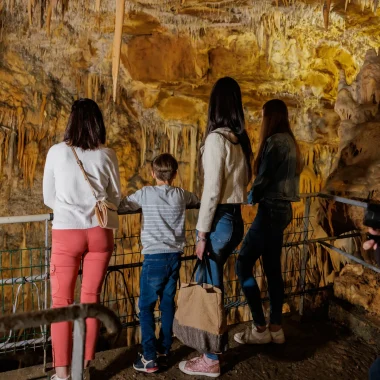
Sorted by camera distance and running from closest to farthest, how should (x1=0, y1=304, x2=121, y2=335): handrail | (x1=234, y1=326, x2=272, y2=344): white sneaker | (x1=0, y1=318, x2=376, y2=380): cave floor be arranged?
(x1=0, y1=304, x2=121, y2=335): handrail → (x1=0, y1=318, x2=376, y2=380): cave floor → (x1=234, y1=326, x2=272, y2=344): white sneaker

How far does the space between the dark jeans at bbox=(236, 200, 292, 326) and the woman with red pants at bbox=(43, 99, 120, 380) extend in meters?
1.01

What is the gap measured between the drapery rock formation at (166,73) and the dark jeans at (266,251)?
140 inches

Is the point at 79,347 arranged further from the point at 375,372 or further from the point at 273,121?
the point at 273,121

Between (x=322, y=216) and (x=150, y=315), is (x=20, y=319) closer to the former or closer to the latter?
(x=150, y=315)

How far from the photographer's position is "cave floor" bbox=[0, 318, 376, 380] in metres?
2.77

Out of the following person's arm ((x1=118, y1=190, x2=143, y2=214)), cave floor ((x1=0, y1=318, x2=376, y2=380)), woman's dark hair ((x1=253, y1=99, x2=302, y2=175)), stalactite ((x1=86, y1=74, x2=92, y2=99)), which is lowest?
cave floor ((x1=0, y1=318, x2=376, y2=380))

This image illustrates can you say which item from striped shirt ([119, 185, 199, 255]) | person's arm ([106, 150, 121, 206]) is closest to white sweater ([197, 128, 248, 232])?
striped shirt ([119, 185, 199, 255])

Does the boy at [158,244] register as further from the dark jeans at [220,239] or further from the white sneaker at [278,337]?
the white sneaker at [278,337]

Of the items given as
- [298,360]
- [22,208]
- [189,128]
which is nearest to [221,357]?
[298,360]

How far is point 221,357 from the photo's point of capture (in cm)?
285

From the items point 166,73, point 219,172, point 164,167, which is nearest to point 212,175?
point 219,172

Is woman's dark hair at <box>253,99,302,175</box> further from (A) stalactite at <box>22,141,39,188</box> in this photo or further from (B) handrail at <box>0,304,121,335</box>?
(A) stalactite at <box>22,141,39,188</box>

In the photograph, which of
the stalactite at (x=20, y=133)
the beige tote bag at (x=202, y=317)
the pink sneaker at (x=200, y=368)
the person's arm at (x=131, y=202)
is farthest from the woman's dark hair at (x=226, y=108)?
the stalactite at (x=20, y=133)

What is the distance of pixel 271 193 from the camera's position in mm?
2846
